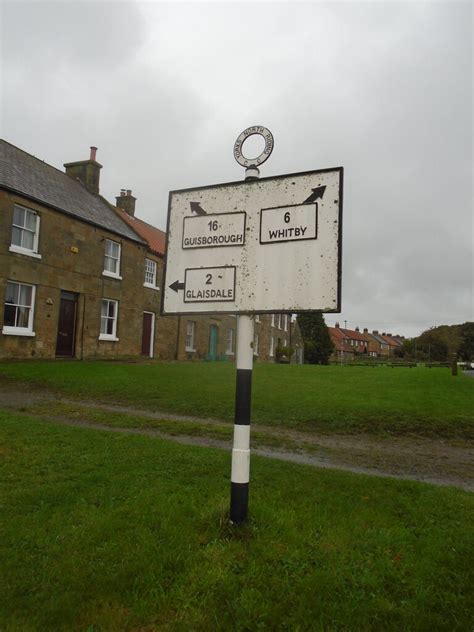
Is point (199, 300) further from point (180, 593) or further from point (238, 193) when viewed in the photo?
point (180, 593)

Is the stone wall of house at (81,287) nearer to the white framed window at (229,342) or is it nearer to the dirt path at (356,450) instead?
the white framed window at (229,342)

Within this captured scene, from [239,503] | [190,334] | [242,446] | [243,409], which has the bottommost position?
[239,503]

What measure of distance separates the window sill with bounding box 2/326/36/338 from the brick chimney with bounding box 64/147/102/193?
1045 cm

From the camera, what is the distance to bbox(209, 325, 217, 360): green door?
32.0 meters

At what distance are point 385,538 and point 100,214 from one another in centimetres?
2268

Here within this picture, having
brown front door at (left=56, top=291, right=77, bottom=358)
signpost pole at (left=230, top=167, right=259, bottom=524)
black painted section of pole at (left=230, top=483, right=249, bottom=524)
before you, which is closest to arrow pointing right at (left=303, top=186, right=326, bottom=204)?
signpost pole at (left=230, top=167, right=259, bottom=524)

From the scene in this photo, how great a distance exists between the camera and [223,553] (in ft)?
11.0

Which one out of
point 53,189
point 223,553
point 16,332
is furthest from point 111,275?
point 223,553

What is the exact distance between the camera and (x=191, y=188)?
4.40 m

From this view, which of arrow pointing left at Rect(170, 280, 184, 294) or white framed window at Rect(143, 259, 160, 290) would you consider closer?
arrow pointing left at Rect(170, 280, 184, 294)

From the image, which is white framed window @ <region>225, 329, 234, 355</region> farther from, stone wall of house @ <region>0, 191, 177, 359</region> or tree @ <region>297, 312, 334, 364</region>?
tree @ <region>297, 312, 334, 364</region>

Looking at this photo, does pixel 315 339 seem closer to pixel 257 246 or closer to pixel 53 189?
pixel 53 189

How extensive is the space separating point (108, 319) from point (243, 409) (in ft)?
67.3

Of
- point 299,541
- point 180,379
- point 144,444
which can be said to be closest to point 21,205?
point 180,379
